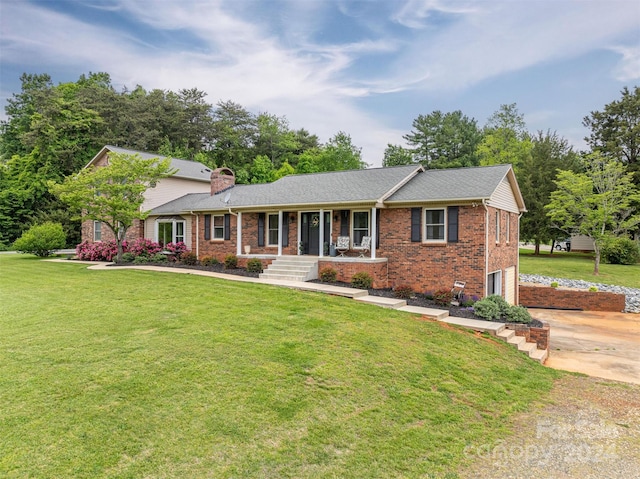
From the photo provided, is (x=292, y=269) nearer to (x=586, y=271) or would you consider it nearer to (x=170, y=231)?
(x=170, y=231)

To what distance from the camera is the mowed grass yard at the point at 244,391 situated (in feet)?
12.1

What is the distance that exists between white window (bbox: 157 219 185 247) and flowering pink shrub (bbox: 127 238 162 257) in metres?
0.65

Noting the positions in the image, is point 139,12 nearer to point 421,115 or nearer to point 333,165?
point 333,165

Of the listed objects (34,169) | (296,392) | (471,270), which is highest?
(34,169)

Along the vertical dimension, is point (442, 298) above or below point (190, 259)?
below

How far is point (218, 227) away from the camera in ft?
58.0

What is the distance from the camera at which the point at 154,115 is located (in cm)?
4012

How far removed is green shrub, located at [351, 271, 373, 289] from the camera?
40.2ft

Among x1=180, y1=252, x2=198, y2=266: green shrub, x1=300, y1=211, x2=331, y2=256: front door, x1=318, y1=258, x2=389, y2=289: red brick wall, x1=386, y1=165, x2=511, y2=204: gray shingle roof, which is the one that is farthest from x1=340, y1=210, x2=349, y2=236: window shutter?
x1=180, y1=252, x2=198, y2=266: green shrub

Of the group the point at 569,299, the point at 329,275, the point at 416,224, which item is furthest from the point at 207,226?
the point at 569,299

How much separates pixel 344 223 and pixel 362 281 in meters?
3.03

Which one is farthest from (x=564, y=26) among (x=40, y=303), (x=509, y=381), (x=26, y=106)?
(x=26, y=106)

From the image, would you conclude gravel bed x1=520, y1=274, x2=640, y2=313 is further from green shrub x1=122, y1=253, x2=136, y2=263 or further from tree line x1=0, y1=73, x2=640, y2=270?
green shrub x1=122, y1=253, x2=136, y2=263

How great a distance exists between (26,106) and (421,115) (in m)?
44.3
